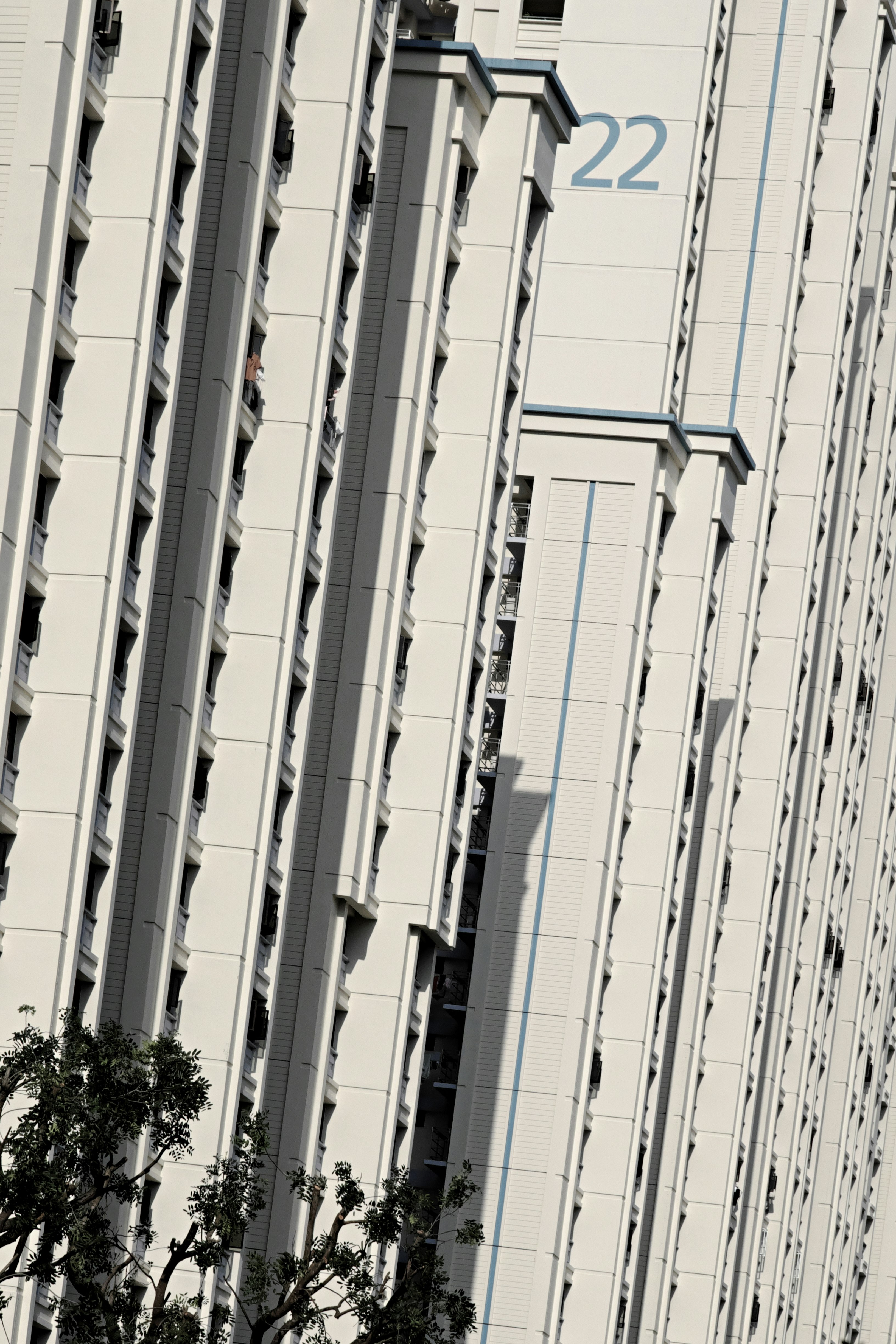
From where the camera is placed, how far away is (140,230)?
1693 inches

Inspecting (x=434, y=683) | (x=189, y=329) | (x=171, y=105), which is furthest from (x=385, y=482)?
(x=171, y=105)

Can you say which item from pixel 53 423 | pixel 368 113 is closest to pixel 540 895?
pixel 368 113

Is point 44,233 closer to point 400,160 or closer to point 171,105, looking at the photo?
point 171,105

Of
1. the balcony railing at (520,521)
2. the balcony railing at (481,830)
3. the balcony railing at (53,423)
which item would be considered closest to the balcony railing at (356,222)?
the balcony railing at (53,423)

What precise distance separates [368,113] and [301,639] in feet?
33.9

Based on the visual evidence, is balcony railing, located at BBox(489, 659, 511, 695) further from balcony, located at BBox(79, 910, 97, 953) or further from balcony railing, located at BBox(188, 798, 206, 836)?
balcony, located at BBox(79, 910, 97, 953)

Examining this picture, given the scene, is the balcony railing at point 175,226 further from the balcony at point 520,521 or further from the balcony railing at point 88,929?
the balcony at point 520,521

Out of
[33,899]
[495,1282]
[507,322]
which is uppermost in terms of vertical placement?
[507,322]

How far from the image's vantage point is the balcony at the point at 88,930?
43250 millimetres

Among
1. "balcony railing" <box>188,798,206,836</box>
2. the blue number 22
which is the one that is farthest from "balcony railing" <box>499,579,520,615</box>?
"balcony railing" <box>188,798,206,836</box>

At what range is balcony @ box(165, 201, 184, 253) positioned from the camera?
146 feet

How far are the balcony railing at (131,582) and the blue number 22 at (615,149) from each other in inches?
1419

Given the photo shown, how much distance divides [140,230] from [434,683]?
17.5m

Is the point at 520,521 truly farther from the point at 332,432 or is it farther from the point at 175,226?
the point at 175,226
